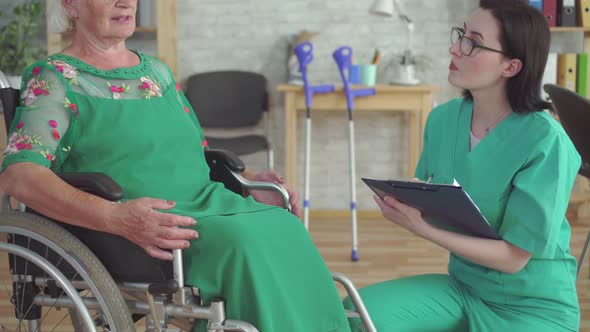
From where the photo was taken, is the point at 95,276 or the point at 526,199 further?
the point at 526,199

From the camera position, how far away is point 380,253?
12.2 feet

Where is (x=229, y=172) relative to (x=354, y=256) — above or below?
above

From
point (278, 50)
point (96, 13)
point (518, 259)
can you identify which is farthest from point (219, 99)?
point (518, 259)

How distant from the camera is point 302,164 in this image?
466cm

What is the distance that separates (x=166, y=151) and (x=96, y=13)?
339 mm

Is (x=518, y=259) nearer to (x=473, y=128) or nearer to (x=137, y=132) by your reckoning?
(x=473, y=128)

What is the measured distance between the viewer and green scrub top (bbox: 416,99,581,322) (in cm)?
163

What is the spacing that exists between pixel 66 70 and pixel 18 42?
2756 mm

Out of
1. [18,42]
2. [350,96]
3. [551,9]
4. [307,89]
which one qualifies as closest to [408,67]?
[350,96]

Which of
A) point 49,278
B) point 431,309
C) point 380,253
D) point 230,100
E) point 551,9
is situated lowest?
point 380,253

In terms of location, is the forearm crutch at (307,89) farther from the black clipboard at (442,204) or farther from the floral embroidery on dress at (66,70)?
the floral embroidery on dress at (66,70)

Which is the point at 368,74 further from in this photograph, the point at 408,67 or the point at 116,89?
the point at 116,89

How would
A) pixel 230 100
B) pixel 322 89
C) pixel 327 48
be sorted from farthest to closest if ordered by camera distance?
pixel 327 48, pixel 230 100, pixel 322 89

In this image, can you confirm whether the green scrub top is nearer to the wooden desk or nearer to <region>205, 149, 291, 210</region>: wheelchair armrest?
<region>205, 149, 291, 210</region>: wheelchair armrest
